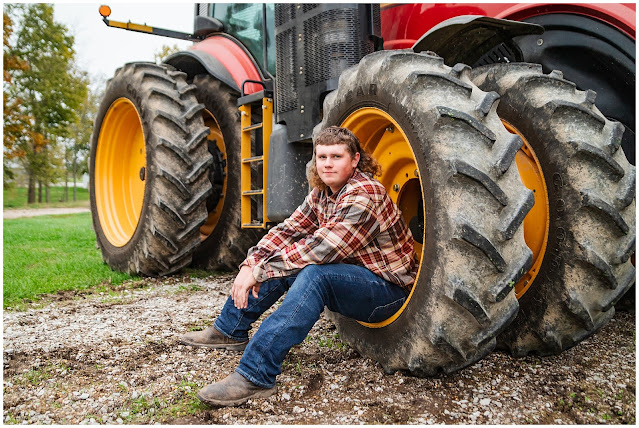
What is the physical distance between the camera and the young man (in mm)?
2287

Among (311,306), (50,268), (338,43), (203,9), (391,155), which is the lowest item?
(50,268)

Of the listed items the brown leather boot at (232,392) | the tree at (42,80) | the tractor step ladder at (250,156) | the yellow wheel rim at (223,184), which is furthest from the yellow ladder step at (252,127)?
the tree at (42,80)

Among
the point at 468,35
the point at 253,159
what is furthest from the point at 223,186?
the point at 468,35

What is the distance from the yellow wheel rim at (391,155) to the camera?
109 inches

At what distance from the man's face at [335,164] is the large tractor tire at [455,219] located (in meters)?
0.28

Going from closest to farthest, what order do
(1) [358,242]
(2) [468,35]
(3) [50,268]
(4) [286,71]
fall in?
1. (1) [358,242]
2. (2) [468,35]
3. (4) [286,71]
4. (3) [50,268]

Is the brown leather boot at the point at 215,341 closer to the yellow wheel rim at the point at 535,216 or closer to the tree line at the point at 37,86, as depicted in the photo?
the yellow wheel rim at the point at 535,216

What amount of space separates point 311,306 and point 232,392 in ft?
1.51

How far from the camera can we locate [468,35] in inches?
112

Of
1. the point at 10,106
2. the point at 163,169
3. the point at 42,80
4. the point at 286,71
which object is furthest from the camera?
the point at 42,80

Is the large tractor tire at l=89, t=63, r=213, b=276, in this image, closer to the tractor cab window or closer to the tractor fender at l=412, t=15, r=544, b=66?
the tractor cab window

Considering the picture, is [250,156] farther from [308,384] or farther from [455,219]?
[455,219]

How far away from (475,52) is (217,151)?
2.76m

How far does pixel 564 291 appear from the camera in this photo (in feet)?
7.97
